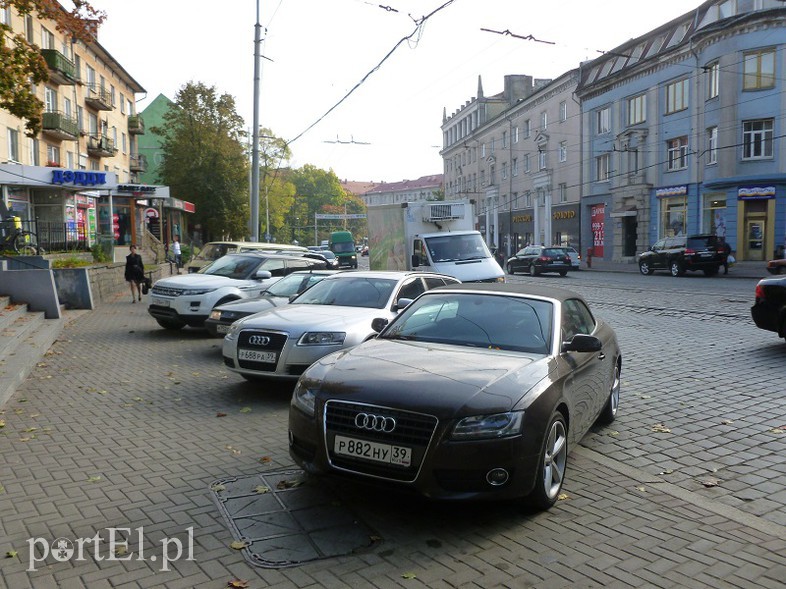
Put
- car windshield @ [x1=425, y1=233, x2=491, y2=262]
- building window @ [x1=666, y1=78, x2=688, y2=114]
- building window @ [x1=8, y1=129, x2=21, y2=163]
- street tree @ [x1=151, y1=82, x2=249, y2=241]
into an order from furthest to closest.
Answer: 1. street tree @ [x1=151, y1=82, x2=249, y2=241]
2. building window @ [x1=666, y1=78, x2=688, y2=114]
3. building window @ [x1=8, y1=129, x2=21, y2=163]
4. car windshield @ [x1=425, y1=233, x2=491, y2=262]

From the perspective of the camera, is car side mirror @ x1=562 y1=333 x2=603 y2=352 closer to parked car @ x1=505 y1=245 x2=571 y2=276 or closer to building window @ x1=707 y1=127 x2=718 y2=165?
parked car @ x1=505 y1=245 x2=571 y2=276

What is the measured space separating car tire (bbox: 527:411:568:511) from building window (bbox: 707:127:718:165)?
35079mm

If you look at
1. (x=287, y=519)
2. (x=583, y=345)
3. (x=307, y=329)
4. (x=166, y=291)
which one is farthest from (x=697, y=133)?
(x=287, y=519)

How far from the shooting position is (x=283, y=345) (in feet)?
25.8

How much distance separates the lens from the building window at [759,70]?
33.4m

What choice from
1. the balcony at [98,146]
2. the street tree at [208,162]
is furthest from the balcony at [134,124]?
the balcony at [98,146]

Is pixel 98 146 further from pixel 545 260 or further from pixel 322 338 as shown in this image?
pixel 322 338

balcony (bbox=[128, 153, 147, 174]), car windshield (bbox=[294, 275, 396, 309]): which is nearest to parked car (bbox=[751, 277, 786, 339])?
car windshield (bbox=[294, 275, 396, 309])

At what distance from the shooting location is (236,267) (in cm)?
1431

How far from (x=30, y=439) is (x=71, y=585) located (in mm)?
3057

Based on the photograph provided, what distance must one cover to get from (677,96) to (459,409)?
40.0 meters

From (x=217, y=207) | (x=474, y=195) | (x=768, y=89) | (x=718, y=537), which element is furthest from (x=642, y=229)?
(x=718, y=537)

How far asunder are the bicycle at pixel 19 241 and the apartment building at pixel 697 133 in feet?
87.7

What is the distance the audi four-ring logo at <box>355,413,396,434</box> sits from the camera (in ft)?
13.9
